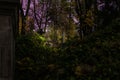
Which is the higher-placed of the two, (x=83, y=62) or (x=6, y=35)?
(x=6, y=35)

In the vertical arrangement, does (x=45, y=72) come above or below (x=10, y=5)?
below

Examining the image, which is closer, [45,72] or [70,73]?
[70,73]

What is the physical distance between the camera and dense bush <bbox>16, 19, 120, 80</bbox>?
36.0 ft

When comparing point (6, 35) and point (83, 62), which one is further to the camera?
point (83, 62)

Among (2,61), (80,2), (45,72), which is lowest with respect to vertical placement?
(45,72)

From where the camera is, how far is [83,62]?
39.0 feet

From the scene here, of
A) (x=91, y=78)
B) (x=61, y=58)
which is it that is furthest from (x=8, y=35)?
(x=61, y=58)

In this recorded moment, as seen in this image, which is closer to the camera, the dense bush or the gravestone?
the gravestone

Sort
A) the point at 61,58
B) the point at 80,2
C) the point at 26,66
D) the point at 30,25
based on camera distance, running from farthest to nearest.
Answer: the point at 30,25, the point at 80,2, the point at 26,66, the point at 61,58

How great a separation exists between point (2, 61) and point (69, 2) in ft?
68.8

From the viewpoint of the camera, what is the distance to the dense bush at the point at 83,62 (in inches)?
432

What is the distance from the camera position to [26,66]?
48.6 ft

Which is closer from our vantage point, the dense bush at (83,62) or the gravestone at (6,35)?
the gravestone at (6,35)

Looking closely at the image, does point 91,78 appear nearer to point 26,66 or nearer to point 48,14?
point 26,66
